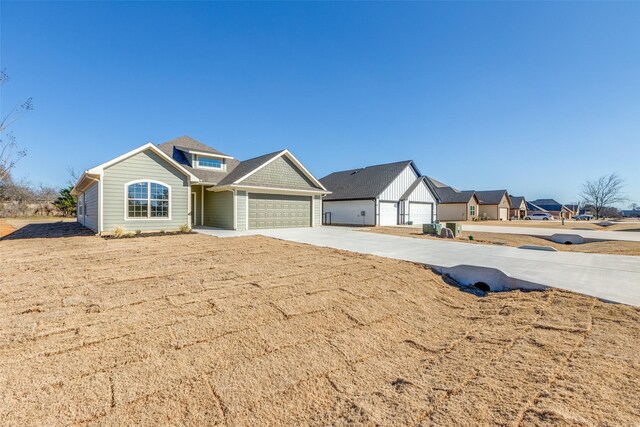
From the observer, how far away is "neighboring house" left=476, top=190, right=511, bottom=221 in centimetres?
3997

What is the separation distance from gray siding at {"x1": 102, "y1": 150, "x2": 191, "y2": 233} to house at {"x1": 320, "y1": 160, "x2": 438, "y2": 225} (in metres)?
13.4

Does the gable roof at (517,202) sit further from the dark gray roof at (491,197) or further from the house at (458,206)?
the house at (458,206)

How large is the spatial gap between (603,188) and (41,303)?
232ft

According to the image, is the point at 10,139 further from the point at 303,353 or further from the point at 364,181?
the point at 364,181

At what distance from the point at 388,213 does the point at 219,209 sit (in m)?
13.5

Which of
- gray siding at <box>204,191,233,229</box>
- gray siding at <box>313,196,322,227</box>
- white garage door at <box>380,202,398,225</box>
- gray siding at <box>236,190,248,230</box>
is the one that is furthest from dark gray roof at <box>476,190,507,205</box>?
→ gray siding at <box>204,191,233,229</box>

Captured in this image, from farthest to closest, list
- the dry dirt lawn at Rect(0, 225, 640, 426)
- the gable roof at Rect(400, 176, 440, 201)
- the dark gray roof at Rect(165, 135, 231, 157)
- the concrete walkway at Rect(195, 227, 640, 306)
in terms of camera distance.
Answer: the gable roof at Rect(400, 176, 440, 201) → the dark gray roof at Rect(165, 135, 231, 157) → the concrete walkway at Rect(195, 227, 640, 306) → the dry dirt lawn at Rect(0, 225, 640, 426)

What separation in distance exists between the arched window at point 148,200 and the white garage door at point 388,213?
1536cm

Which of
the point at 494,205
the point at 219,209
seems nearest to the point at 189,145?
the point at 219,209

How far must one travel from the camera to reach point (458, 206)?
119 ft

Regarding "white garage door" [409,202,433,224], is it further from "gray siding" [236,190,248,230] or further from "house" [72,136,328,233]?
"gray siding" [236,190,248,230]

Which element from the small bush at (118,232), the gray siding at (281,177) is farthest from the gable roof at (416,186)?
the small bush at (118,232)

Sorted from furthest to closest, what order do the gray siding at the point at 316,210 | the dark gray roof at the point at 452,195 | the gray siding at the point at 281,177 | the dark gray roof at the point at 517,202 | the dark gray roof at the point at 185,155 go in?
the dark gray roof at the point at 517,202, the dark gray roof at the point at 452,195, the gray siding at the point at 316,210, the dark gray roof at the point at 185,155, the gray siding at the point at 281,177

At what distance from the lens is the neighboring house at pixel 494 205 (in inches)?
1574
